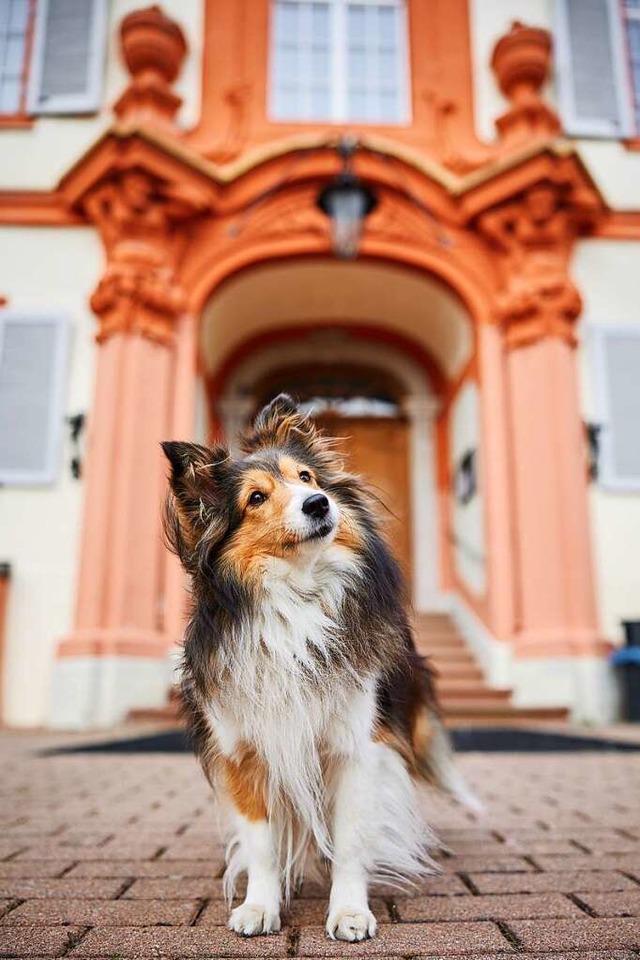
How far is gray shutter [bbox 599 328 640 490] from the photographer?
315 inches

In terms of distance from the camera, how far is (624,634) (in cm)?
738

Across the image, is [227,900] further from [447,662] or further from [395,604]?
[447,662]

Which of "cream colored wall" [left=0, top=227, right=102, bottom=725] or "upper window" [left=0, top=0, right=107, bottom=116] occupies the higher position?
"upper window" [left=0, top=0, right=107, bottom=116]

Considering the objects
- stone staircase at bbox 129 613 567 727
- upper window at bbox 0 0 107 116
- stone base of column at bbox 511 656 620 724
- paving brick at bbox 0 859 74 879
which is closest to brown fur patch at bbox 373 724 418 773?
paving brick at bbox 0 859 74 879

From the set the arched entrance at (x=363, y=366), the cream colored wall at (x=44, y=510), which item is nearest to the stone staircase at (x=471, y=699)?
the arched entrance at (x=363, y=366)

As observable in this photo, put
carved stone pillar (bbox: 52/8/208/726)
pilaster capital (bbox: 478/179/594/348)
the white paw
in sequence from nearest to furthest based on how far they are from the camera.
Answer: the white paw < carved stone pillar (bbox: 52/8/208/726) < pilaster capital (bbox: 478/179/594/348)

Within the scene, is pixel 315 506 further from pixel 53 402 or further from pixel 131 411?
pixel 53 402

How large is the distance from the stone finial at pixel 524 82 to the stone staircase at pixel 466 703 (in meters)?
5.41

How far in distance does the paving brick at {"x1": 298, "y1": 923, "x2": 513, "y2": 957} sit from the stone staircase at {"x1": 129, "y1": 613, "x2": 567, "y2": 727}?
426 cm

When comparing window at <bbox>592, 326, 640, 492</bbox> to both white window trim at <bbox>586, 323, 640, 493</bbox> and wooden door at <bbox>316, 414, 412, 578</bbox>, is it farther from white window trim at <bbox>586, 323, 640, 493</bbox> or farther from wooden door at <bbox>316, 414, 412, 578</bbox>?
wooden door at <bbox>316, 414, 412, 578</bbox>

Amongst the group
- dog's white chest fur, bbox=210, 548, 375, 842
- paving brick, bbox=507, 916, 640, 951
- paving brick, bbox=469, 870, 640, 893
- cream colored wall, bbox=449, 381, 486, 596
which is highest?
cream colored wall, bbox=449, 381, 486, 596

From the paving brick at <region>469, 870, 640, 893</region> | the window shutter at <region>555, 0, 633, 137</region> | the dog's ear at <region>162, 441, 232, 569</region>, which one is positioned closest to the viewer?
the dog's ear at <region>162, 441, 232, 569</region>

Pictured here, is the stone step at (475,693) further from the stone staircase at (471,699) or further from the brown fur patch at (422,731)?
the brown fur patch at (422,731)

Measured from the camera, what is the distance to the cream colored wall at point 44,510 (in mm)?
7316
